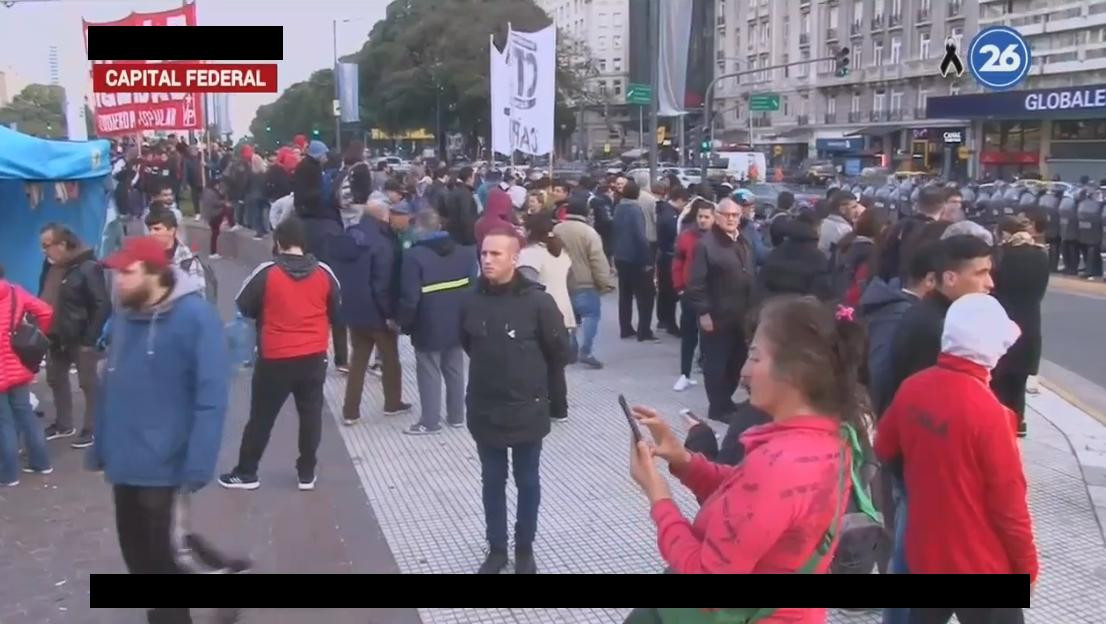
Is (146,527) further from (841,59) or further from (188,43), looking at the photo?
(841,59)

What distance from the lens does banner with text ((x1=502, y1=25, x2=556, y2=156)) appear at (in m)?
13.6

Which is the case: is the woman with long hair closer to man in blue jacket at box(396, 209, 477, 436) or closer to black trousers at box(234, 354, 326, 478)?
man in blue jacket at box(396, 209, 477, 436)

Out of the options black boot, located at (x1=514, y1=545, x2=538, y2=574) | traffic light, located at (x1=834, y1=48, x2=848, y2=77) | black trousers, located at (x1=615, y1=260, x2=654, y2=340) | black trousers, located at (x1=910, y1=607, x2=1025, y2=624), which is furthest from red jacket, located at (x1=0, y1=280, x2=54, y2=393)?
traffic light, located at (x1=834, y1=48, x2=848, y2=77)

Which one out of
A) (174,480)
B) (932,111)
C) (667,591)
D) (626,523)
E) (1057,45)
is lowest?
(626,523)

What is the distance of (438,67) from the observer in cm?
5756

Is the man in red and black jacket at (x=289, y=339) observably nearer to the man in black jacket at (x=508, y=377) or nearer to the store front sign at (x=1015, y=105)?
the man in black jacket at (x=508, y=377)

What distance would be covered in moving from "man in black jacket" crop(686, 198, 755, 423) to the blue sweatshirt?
14.4 ft

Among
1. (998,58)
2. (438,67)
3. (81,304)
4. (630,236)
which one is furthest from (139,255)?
(438,67)

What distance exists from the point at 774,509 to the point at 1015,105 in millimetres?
51244

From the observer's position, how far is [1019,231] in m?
7.12

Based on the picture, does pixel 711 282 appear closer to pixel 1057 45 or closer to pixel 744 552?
pixel 744 552

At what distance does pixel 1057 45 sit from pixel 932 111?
1217 centimetres

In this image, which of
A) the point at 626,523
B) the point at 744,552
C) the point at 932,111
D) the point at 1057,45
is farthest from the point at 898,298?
the point at 1057,45

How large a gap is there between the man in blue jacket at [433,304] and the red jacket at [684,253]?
1.83 m
